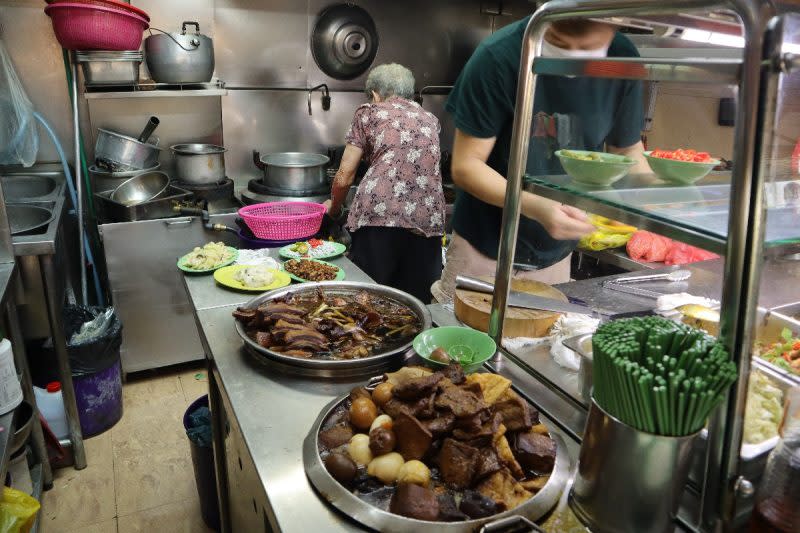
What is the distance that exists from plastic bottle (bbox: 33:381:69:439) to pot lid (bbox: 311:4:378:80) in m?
3.14

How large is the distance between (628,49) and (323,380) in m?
1.62

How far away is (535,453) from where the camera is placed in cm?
116

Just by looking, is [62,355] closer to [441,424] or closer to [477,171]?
[477,171]

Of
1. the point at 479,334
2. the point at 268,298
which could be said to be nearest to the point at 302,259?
the point at 268,298

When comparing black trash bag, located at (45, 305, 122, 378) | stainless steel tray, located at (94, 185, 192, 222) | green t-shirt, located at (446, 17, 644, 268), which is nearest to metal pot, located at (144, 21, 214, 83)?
stainless steel tray, located at (94, 185, 192, 222)

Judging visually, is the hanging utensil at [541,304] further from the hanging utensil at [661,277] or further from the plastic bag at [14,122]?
the plastic bag at [14,122]

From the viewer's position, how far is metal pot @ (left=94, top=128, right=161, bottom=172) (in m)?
3.83

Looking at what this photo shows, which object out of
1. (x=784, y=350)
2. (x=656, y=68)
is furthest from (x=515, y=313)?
(x=656, y=68)

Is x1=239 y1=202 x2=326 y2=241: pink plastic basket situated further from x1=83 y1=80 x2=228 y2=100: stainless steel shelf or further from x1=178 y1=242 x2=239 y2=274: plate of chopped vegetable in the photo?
x1=83 y1=80 x2=228 y2=100: stainless steel shelf

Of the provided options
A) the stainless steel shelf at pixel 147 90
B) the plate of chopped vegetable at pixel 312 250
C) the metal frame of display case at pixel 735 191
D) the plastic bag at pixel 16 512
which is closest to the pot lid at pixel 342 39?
the stainless steel shelf at pixel 147 90

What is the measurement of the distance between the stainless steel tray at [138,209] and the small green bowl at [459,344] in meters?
2.54

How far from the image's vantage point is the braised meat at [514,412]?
122cm

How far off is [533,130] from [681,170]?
388 mm

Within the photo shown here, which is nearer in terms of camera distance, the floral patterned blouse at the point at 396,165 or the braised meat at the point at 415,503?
the braised meat at the point at 415,503
